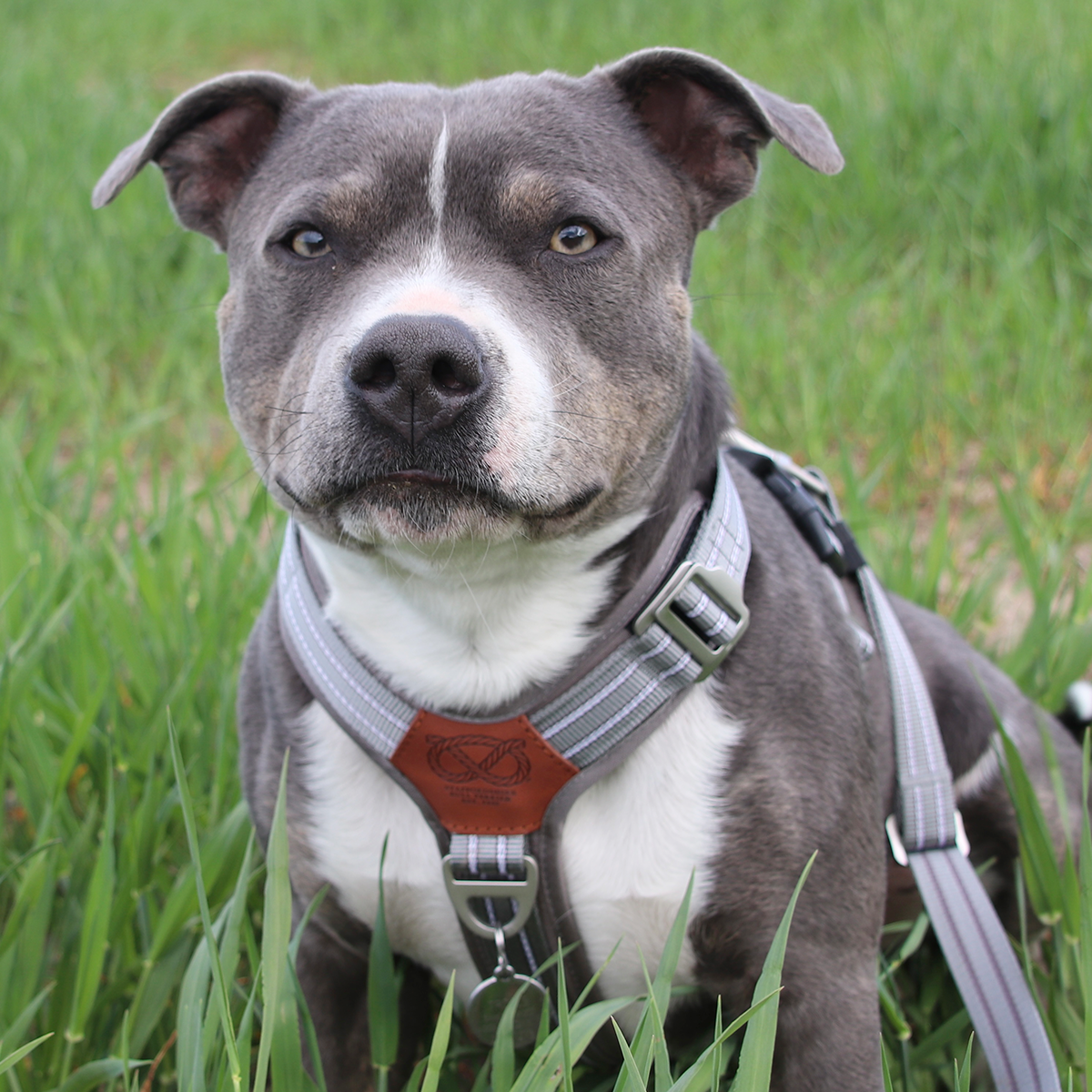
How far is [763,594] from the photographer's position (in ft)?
6.30

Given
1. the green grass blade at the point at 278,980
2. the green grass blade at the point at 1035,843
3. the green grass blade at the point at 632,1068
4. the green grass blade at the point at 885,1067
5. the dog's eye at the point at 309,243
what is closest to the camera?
the green grass blade at the point at 632,1068

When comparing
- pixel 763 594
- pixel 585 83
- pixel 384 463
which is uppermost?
pixel 585 83

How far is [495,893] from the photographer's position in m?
1.79

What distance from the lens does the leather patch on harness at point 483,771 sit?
178cm

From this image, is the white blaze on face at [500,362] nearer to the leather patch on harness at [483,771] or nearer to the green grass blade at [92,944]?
the leather patch on harness at [483,771]

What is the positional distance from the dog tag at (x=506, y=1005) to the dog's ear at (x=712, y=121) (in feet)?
4.34

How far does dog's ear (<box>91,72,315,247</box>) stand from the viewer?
2025 millimetres

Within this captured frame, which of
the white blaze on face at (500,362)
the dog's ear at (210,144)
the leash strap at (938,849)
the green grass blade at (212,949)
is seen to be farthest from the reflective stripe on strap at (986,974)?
the dog's ear at (210,144)

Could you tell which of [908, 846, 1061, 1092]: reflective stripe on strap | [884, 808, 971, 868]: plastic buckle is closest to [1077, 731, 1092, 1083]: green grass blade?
[908, 846, 1061, 1092]: reflective stripe on strap

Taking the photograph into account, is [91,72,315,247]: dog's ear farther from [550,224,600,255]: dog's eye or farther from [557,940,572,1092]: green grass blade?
[557,940,572,1092]: green grass blade

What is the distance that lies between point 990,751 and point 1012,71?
3928mm

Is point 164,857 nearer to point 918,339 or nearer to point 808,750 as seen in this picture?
point 808,750

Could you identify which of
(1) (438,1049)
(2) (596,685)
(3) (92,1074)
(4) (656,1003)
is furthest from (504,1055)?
(3) (92,1074)

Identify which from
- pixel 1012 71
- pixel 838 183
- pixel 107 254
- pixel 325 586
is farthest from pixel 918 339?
pixel 107 254
